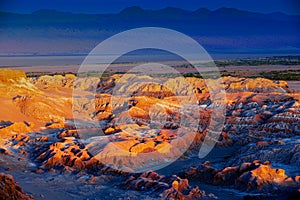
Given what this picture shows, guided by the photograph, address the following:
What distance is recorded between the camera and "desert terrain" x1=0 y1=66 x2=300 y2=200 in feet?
36.4

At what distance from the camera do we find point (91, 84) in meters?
33.0

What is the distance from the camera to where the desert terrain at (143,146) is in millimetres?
11086

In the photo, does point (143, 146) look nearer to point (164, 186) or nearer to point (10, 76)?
point (164, 186)

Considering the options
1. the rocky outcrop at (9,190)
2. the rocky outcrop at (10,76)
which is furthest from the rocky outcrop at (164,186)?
the rocky outcrop at (10,76)

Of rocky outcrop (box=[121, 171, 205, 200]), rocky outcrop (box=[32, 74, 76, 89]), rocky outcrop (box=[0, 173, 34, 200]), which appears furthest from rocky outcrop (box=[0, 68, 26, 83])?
rocky outcrop (box=[0, 173, 34, 200])

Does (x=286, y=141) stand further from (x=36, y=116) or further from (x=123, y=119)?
(x=36, y=116)

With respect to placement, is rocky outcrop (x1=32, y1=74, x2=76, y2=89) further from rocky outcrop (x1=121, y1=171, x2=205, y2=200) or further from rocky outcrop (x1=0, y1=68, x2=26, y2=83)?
rocky outcrop (x1=121, y1=171, x2=205, y2=200)

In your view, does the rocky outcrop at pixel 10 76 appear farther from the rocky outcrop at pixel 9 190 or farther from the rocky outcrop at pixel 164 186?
the rocky outcrop at pixel 9 190

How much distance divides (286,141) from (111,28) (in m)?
118

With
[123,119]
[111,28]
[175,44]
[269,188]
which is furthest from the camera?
[111,28]

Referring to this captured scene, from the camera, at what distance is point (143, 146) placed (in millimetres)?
14531

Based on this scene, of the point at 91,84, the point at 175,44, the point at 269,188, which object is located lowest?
the point at 269,188

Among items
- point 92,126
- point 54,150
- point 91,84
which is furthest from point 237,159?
point 91,84

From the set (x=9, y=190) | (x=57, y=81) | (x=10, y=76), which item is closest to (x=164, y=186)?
(x=9, y=190)
